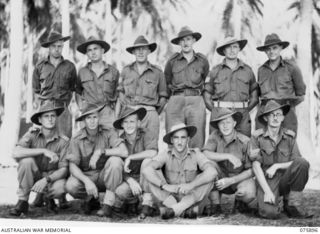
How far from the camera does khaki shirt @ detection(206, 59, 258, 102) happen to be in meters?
6.06

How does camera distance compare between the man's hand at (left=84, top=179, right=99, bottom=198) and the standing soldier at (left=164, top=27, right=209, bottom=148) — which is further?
the standing soldier at (left=164, top=27, right=209, bottom=148)

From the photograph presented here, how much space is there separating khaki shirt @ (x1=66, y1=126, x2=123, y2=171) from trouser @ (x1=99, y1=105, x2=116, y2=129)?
7 cm

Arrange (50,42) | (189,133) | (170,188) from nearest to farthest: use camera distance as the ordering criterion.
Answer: (170,188) < (189,133) < (50,42)

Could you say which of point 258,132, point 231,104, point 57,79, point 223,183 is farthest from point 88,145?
point 258,132

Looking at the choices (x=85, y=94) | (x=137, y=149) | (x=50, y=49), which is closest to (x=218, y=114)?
(x=137, y=149)

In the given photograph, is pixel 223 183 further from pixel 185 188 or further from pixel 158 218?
pixel 158 218

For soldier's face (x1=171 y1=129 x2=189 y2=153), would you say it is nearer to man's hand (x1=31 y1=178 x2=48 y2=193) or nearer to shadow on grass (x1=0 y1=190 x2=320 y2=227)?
shadow on grass (x1=0 y1=190 x2=320 y2=227)

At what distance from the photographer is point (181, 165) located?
5.85 m

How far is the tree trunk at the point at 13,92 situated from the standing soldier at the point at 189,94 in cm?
189

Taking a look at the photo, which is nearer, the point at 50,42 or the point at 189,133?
the point at 189,133

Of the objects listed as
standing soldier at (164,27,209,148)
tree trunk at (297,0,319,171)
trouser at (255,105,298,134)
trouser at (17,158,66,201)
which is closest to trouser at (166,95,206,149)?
standing soldier at (164,27,209,148)

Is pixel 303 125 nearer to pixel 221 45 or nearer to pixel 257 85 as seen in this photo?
pixel 257 85

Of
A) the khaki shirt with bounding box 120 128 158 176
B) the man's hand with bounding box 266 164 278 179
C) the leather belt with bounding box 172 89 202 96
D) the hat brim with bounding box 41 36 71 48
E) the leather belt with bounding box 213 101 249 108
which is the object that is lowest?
the man's hand with bounding box 266 164 278 179

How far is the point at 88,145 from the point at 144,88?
2.98ft
